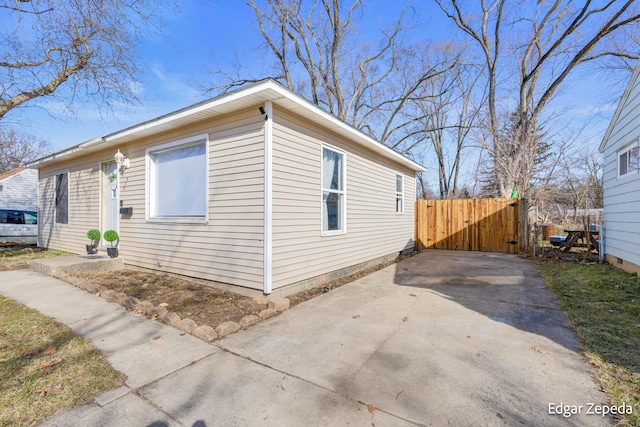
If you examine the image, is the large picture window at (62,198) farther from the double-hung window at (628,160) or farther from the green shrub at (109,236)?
the double-hung window at (628,160)

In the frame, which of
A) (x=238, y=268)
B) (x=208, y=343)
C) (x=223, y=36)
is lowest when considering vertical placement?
(x=208, y=343)

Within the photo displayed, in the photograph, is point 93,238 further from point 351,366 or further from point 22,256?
point 351,366

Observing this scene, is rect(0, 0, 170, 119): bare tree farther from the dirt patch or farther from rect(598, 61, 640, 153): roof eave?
rect(598, 61, 640, 153): roof eave

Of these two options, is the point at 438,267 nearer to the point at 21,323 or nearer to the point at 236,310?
the point at 236,310

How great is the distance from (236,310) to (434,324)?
2522mm

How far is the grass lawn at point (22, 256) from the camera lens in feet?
22.4

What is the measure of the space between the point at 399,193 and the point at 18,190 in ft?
66.0

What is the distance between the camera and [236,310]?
13.1ft

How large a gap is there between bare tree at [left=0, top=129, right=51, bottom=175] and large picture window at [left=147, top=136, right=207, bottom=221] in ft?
82.5

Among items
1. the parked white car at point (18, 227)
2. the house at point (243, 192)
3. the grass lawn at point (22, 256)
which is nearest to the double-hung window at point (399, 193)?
the house at point (243, 192)

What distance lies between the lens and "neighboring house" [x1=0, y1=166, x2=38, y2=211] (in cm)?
1560

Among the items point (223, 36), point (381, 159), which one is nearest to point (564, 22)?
point (381, 159)

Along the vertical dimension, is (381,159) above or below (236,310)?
above

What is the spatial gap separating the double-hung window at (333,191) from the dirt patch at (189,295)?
112 centimetres
